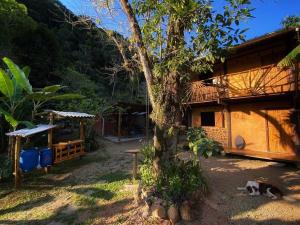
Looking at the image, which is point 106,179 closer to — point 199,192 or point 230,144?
point 199,192

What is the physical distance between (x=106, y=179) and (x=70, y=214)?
8.62ft

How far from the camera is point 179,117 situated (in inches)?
263

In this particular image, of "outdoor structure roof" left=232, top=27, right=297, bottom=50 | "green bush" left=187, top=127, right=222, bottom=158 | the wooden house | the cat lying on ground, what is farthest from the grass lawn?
"outdoor structure roof" left=232, top=27, right=297, bottom=50

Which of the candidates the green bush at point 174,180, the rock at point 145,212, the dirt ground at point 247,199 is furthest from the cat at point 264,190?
the rock at point 145,212

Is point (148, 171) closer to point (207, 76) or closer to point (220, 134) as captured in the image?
point (220, 134)

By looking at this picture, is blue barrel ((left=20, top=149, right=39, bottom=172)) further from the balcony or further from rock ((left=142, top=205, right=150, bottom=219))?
the balcony

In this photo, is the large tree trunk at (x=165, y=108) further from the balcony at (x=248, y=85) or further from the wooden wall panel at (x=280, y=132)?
the wooden wall panel at (x=280, y=132)

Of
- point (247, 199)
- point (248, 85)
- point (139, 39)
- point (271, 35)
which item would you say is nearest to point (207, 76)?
point (248, 85)

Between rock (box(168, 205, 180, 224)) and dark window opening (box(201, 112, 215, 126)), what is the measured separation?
9388 mm

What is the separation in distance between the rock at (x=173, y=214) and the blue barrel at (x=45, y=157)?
5.97 meters

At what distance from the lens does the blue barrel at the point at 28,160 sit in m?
8.44

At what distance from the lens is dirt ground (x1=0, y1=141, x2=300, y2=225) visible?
568 centimetres

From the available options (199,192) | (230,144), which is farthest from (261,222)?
(230,144)

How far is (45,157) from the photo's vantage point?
9.33m
